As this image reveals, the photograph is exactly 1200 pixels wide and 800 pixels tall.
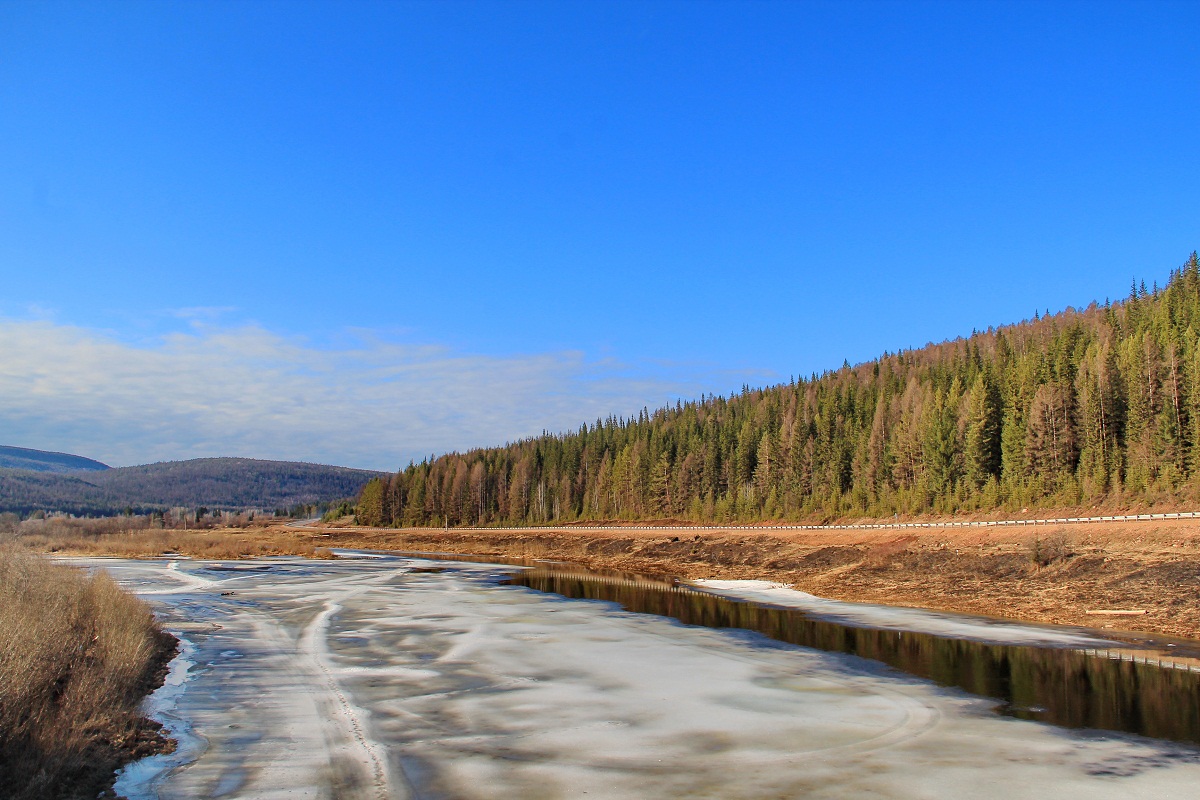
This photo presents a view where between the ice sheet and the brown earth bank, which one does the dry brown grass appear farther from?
the ice sheet

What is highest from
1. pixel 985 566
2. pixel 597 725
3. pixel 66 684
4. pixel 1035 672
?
pixel 985 566

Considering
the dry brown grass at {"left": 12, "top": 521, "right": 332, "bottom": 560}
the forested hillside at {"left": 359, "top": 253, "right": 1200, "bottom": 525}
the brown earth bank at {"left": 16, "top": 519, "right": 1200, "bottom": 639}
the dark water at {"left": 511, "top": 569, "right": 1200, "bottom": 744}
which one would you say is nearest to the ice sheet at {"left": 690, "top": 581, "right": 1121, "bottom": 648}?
the dark water at {"left": 511, "top": 569, "right": 1200, "bottom": 744}

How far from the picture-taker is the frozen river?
12.5 meters

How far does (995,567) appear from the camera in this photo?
4094 cm

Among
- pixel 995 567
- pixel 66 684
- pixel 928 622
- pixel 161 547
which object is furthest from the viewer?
pixel 161 547

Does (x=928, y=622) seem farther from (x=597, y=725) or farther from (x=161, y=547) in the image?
(x=161, y=547)

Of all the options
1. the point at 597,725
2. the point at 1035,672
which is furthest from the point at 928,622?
the point at 597,725

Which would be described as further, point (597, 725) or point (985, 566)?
point (985, 566)

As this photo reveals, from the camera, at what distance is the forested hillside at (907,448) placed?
64.8 m

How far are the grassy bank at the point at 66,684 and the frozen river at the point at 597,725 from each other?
2.60 ft

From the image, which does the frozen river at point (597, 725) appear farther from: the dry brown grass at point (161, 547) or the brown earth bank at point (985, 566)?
the dry brown grass at point (161, 547)

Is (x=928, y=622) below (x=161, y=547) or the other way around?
the other way around

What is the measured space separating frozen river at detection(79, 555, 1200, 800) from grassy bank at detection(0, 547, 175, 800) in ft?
2.60

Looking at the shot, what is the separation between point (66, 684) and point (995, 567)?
137 feet
